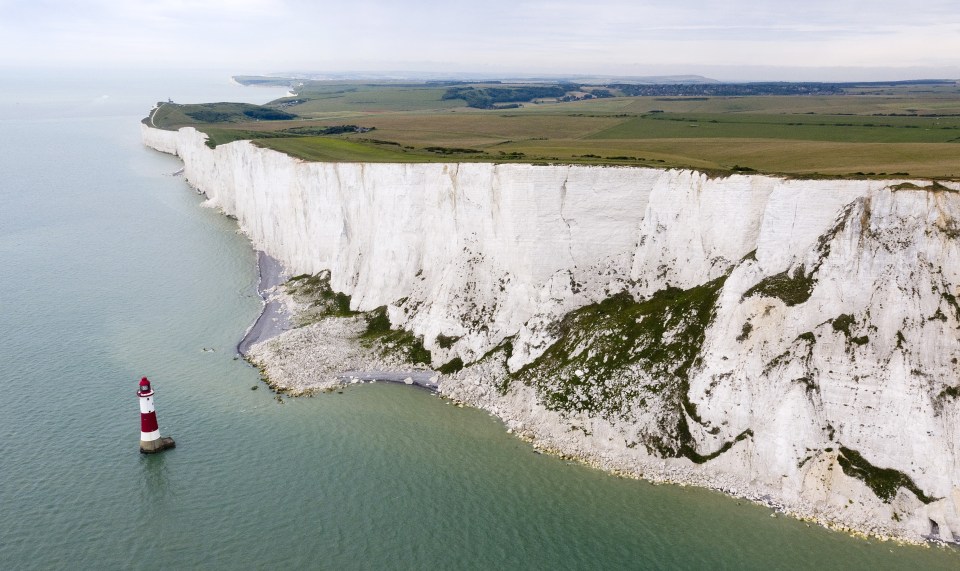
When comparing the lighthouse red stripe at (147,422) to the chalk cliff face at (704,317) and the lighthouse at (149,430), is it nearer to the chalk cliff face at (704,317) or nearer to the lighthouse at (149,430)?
the lighthouse at (149,430)

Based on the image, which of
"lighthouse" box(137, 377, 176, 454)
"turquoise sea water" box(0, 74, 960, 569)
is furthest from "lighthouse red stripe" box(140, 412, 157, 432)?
"turquoise sea water" box(0, 74, 960, 569)

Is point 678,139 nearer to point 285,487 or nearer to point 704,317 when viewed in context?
point 704,317

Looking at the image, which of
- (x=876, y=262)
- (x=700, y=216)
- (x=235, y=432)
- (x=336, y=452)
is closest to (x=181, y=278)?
(x=235, y=432)

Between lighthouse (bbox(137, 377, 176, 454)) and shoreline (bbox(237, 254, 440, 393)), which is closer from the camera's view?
lighthouse (bbox(137, 377, 176, 454))

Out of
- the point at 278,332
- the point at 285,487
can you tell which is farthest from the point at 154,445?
the point at 278,332

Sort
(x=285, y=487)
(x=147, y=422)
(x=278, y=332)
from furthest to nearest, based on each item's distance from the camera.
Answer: (x=278, y=332) → (x=147, y=422) → (x=285, y=487)

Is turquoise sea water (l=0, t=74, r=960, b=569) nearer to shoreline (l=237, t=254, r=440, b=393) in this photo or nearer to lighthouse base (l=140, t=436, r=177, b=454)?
lighthouse base (l=140, t=436, r=177, b=454)
